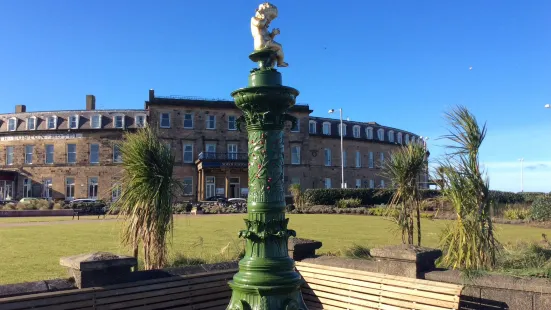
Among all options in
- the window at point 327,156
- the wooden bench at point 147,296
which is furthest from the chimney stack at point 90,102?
the wooden bench at point 147,296

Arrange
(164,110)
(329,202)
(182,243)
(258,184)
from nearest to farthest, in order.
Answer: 1. (258,184)
2. (182,243)
3. (329,202)
4. (164,110)

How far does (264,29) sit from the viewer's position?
4.66 m

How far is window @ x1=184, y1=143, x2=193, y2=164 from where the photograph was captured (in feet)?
153

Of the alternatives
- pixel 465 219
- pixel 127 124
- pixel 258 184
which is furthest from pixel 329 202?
pixel 258 184

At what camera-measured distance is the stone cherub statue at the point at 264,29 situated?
182 inches

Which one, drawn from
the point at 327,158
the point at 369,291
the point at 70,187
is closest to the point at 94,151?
the point at 70,187

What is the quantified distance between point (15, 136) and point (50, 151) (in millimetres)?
4565

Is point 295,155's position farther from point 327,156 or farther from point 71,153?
point 71,153

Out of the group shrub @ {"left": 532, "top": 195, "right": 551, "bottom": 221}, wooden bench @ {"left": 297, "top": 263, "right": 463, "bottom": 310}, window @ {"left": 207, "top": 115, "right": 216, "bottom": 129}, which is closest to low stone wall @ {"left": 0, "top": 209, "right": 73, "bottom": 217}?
window @ {"left": 207, "top": 115, "right": 216, "bottom": 129}

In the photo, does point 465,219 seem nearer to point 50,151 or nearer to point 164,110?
point 164,110

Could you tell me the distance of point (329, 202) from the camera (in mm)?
37562

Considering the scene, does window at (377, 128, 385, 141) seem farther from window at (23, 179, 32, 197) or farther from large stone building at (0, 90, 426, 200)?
window at (23, 179, 32, 197)

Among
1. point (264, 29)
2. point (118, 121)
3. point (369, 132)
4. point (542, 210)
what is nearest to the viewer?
point (264, 29)

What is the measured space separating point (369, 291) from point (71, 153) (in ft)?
153
